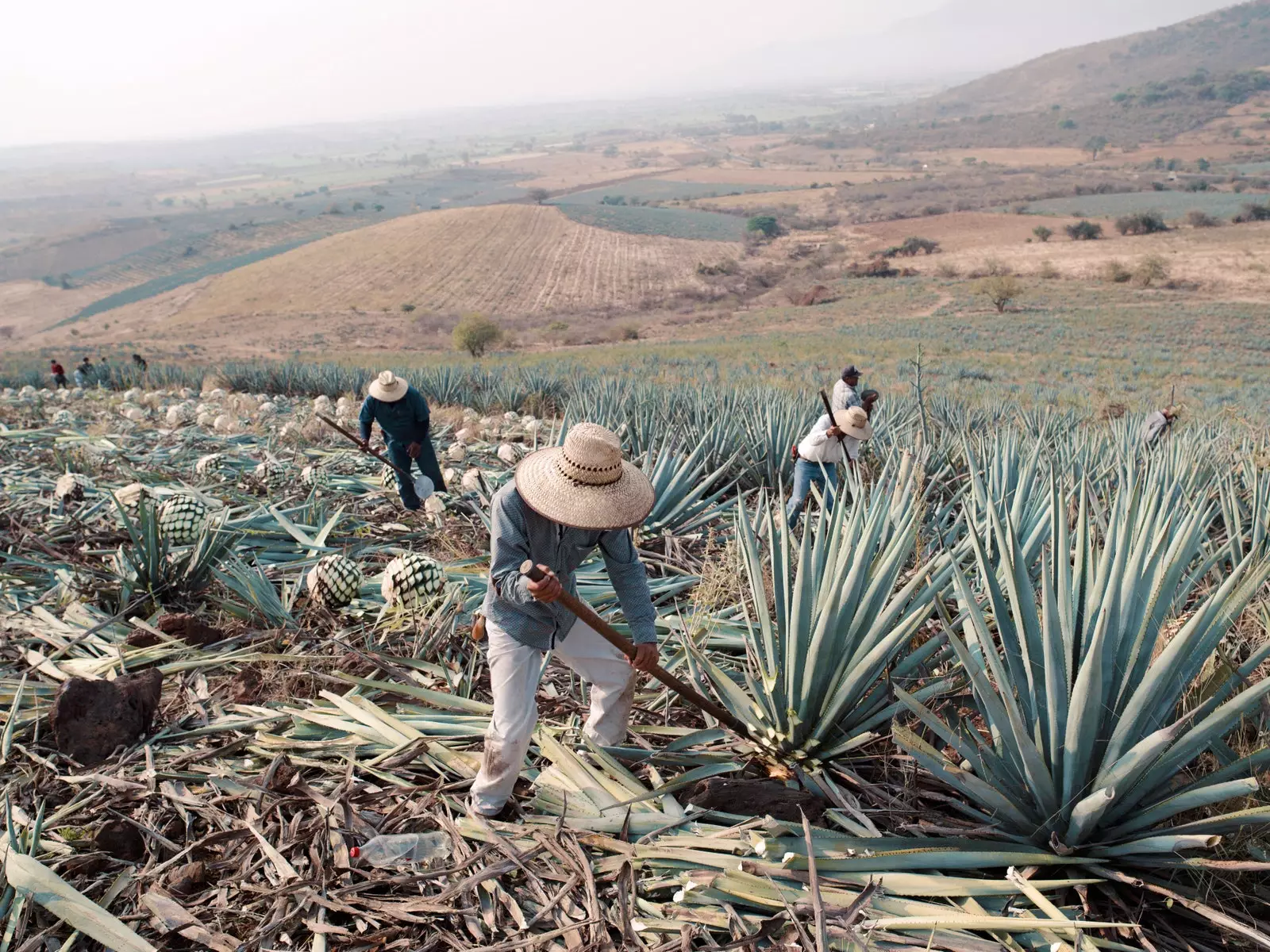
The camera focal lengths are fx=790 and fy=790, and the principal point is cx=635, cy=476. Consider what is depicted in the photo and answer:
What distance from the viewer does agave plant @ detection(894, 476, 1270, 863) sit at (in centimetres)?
195

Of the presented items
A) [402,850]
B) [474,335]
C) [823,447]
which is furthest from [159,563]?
[474,335]

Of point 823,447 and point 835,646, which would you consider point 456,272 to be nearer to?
point 823,447

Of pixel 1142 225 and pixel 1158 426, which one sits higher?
pixel 1158 426

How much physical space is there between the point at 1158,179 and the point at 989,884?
10949 centimetres

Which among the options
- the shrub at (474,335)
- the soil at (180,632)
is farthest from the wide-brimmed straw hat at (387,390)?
the shrub at (474,335)

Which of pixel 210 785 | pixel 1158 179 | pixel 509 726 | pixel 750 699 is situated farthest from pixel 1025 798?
pixel 1158 179

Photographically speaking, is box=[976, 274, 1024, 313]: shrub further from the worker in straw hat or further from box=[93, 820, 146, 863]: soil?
box=[93, 820, 146, 863]: soil

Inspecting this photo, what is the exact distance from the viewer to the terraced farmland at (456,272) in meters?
55.7

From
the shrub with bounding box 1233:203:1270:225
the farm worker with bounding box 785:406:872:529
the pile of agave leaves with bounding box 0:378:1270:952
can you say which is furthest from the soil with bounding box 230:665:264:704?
the shrub with bounding box 1233:203:1270:225

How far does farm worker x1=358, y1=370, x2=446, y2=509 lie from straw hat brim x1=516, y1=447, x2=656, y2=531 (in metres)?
3.36

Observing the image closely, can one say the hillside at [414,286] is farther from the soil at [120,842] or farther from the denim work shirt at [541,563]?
the denim work shirt at [541,563]

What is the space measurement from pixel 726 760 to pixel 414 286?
202 feet

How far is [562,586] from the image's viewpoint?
2.32m

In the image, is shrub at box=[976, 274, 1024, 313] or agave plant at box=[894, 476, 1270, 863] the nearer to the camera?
agave plant at box=[894, 476, 1270, 863]
